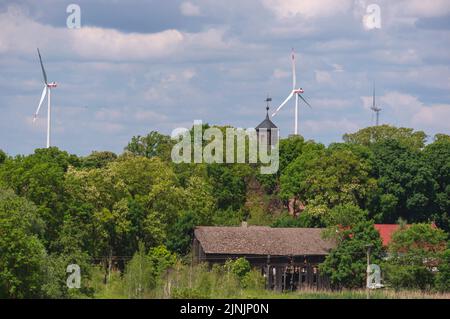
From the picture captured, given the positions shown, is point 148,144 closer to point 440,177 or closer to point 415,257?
point 440,177

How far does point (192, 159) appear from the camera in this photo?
395ft

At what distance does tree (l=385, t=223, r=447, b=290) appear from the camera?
283ft

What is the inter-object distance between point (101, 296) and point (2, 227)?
914 cm

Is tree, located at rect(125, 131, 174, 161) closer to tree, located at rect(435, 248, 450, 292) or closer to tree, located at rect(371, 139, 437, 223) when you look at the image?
tree, located at rect(371, 139, 437, 223)

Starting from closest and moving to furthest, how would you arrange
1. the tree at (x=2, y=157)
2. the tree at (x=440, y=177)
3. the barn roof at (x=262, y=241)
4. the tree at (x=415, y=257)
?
the tree at (x=415, y=257), the barn roof at (x=262, y=241), the tree at (x=2, y=157), the tree at (x=440, y=177)

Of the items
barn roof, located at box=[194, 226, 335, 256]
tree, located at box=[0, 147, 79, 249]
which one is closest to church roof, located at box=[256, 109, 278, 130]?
barn roof, located at box=[194, 226, 335, 256]

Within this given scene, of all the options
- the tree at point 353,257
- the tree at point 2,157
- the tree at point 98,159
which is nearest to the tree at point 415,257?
the tree at point 353,257

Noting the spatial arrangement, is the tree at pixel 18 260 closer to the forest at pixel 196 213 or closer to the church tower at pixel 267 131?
the forest at pixel 196 213

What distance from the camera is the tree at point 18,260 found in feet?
222

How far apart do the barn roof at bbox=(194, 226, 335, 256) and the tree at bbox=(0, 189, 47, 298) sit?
21.8m

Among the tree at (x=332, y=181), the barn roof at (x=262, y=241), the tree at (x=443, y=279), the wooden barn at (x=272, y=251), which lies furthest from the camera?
the tree at (x=332, y=181)

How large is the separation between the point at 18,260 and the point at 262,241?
1151 inches
